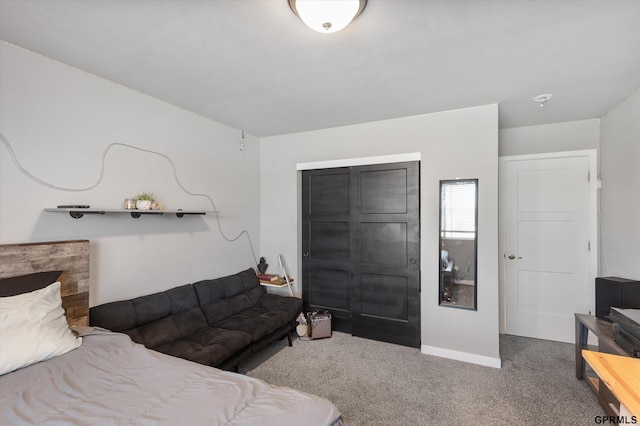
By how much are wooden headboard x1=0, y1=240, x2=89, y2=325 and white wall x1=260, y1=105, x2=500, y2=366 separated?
2753 mm

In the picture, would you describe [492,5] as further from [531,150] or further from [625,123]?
[531,150]

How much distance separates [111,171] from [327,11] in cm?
219

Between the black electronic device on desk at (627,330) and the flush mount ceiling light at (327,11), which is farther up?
the flush mount ceiling light at (327,11)

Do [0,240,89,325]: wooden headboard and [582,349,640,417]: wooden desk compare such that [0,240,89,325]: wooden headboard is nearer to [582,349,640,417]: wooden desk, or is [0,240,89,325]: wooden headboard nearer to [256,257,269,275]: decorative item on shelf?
[256,257,269,275]: decorative item on shelf

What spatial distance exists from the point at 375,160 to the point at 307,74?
148cm

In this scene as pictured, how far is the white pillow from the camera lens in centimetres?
149

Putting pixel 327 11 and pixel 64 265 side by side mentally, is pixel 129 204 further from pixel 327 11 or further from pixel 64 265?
pixel 327 11

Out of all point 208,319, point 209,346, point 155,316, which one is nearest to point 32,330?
point 155,316

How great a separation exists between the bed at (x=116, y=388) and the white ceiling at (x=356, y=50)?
1.49 meters

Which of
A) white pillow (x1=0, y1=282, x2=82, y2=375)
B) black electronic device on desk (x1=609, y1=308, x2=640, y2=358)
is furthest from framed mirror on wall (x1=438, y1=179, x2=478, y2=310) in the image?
white pillow (x1=0, y1=282, x2=82, y2=375)

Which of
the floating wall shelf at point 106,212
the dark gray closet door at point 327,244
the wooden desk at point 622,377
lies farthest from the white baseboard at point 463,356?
the floating wall shelf at point 106,212

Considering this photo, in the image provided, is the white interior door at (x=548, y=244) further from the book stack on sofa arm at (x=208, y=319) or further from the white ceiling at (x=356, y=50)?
the book stack on sofa arm at (x=208, y=319)

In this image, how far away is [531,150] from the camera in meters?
3.64

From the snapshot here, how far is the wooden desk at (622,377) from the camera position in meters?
0.98
